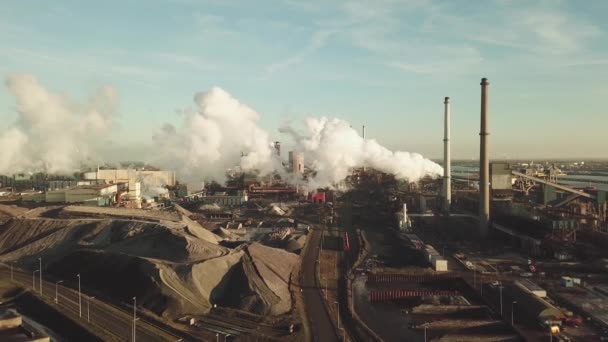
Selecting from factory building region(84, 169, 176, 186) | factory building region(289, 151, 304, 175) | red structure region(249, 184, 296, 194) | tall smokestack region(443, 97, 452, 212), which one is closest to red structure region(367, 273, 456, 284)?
tall smokestack region(443, 97, 452, 212)

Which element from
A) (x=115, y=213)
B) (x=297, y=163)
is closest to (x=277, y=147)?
(x=297, y=163)

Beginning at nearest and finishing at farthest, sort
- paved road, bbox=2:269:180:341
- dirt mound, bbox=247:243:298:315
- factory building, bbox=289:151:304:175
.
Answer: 1. paved road, bbox=2:269:180:341
2. dirt mound, bbox=247:243:298:315
3. factory building, bbox=289:151:304:175

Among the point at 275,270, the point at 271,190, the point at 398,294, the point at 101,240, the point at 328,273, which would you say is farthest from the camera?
the point at 271,190

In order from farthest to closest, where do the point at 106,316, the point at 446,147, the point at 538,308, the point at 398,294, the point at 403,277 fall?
the point at 446,147, the point at 403,277, the point at 398,294, the point at 106,316, the point at 538,308

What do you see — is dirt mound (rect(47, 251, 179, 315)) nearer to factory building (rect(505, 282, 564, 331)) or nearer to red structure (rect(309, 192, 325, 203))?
factory building (rect(505, 282, 564, 331))

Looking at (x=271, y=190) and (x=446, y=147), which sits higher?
(x=446, y=147)

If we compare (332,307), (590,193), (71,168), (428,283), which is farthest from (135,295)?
(71,168)

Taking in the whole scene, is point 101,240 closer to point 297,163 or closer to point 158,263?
point 158,263
